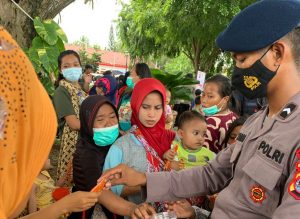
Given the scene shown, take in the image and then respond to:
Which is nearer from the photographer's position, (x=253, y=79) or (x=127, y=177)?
(x=253, y=79)

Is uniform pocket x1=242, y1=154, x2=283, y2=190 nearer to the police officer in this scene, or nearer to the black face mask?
the police officer

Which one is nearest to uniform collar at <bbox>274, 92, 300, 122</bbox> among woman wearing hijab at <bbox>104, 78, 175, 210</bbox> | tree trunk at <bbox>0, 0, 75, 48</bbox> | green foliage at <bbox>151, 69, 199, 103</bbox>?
woman wearing hijab at <bbox>104, 78, 175, 210</bbox>

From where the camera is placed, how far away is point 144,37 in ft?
55.5

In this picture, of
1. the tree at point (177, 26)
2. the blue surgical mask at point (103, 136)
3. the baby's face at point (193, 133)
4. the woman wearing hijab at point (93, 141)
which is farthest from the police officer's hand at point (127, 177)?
the tree at point (177, 26)

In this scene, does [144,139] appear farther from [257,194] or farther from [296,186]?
[296,186]

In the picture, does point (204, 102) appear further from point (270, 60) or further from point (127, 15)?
point (127, 15)

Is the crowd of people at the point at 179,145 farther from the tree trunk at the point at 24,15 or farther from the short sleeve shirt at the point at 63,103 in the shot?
the tree trunk at the point at 24,15

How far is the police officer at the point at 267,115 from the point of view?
3.85 ft

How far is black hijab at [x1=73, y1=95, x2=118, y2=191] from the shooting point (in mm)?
2449

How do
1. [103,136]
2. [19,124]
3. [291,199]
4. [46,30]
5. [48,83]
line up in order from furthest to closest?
[48,83] < [46,30] < [103,136] < [291,199] < [19,124]

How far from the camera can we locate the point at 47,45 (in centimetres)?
542

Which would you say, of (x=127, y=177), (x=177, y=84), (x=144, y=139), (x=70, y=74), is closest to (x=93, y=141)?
(x=144, y=139)

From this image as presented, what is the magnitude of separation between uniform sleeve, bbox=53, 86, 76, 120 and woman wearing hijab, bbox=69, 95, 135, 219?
80 cm

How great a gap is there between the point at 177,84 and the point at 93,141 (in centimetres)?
387
